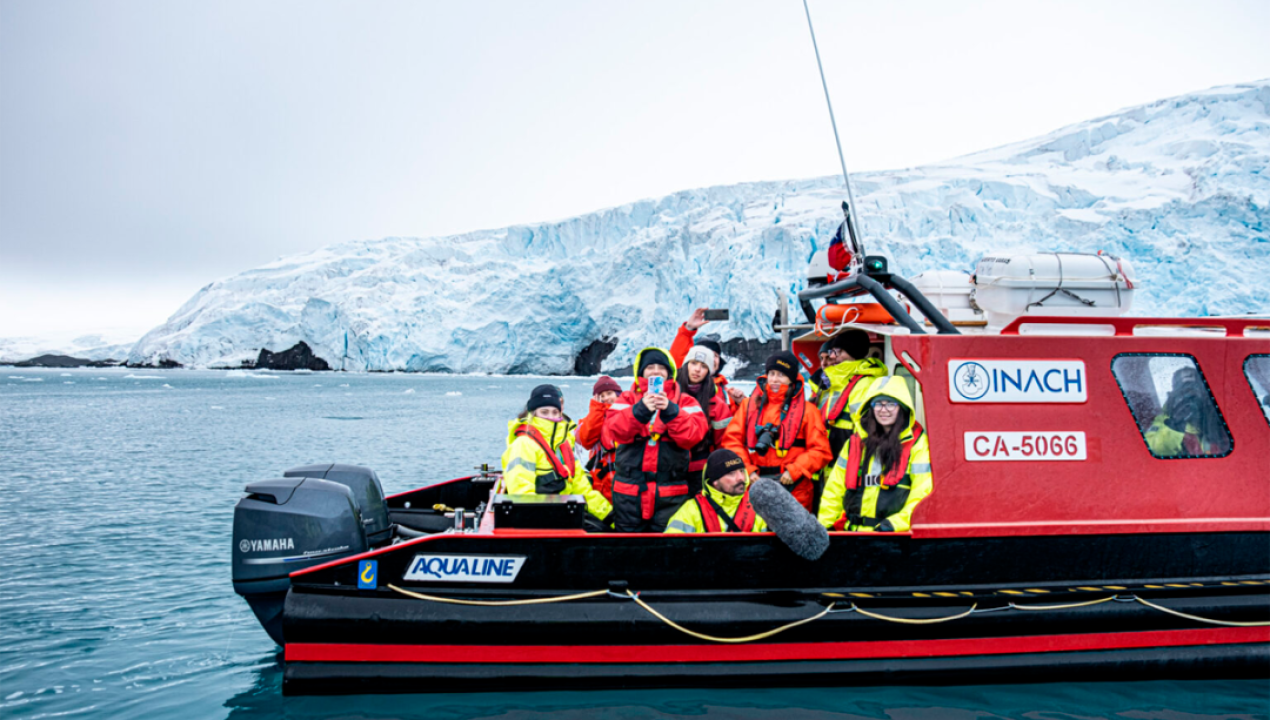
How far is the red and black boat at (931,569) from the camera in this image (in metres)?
3.25

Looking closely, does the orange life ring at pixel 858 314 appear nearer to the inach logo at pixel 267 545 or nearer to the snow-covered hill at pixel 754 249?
the inach logo at pixel 267 545

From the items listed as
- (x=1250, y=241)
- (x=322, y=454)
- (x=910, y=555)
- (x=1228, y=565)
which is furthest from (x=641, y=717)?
(x=1250, y=241)

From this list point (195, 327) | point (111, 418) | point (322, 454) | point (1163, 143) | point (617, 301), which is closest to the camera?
point (322, 454)

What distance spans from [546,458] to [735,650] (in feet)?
4.63

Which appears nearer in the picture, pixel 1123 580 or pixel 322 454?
pixel 1123 580

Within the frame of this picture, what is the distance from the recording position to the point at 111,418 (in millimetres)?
23422

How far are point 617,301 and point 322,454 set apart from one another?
1143 inches

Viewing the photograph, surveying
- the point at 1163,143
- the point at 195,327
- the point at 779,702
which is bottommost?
the point at 779,702

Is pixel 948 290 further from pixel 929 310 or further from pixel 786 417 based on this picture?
pixel 786 417

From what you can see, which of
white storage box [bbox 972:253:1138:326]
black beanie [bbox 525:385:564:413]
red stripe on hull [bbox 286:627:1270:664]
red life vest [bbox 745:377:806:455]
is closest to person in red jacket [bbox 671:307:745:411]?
red life vest [bbox 745:377:806:455]

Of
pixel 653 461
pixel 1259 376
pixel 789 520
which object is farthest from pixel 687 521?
pixel 1259 376

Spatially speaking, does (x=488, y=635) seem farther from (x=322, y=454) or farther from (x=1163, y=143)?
(x=1163, y=143)

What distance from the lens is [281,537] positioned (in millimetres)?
3533

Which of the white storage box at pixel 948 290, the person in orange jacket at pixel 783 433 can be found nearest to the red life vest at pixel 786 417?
the person in orange jacket at pixel 783 433
